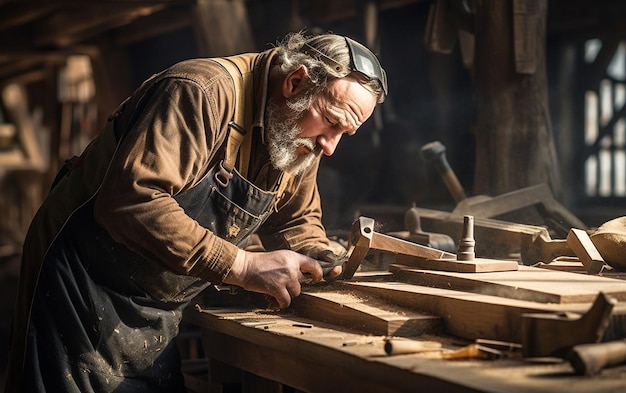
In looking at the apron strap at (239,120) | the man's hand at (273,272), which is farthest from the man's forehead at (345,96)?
the man's hand at (273,272)

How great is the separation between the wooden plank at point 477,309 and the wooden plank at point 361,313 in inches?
1.5

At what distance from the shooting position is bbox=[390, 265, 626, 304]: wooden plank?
2936mm

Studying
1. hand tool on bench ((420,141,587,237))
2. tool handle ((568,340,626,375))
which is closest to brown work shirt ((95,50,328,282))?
tool handle ((568,340,626,375))

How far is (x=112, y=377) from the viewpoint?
3.62m

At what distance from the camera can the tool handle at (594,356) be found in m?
2.42

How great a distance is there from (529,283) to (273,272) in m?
0.95

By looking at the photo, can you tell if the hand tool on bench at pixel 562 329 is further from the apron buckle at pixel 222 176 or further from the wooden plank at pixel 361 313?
the apron buckle at pixel 222 176

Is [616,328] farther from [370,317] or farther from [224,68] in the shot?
[224,68]

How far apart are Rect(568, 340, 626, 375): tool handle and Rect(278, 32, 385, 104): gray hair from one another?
1560 mm

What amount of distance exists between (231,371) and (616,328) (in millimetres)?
1847

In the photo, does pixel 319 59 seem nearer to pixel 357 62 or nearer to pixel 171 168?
pixel 357 62

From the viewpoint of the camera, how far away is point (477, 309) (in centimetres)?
298

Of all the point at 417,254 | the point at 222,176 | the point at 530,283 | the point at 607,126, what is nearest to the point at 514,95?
the point at 417,254

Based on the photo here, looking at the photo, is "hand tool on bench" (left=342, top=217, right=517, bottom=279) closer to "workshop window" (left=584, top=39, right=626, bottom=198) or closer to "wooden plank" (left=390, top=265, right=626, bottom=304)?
"wooden plank" (left=390, top=265, right=626, bottom=304)
